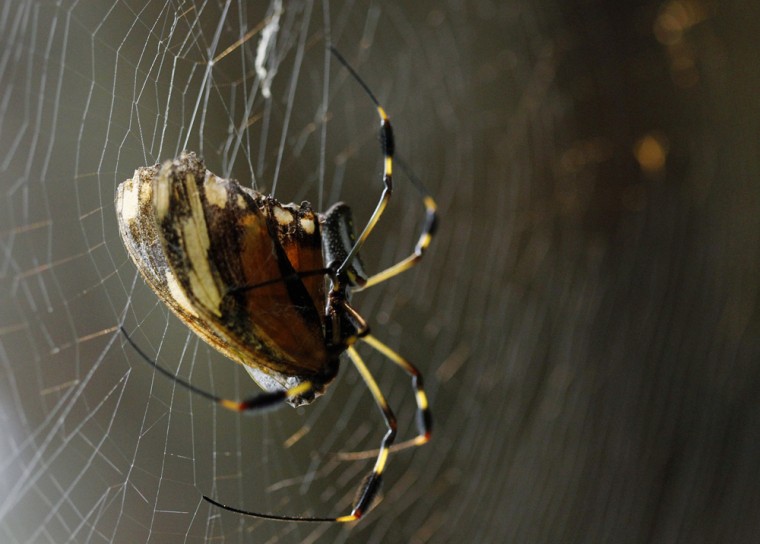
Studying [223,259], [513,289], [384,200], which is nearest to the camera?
[223,259]

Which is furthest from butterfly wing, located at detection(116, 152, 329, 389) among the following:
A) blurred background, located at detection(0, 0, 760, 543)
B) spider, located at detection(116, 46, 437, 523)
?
blurred background, located at detection(0, 0, 760, 543)

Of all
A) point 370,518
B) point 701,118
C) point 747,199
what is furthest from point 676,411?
point 370,518

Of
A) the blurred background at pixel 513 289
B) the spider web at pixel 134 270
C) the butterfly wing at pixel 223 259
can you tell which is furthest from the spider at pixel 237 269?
the blurred background at pixel 513 289

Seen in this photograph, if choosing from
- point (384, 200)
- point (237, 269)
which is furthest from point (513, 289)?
point (237, 269)

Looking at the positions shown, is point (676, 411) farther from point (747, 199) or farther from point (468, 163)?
point (468, 163)

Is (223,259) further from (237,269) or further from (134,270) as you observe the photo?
(134,270)

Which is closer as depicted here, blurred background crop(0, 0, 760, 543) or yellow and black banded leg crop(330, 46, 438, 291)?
yellow and black banded leg crop(330, 46, 438, 291)

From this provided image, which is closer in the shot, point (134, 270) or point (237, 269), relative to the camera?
point (237, 269)

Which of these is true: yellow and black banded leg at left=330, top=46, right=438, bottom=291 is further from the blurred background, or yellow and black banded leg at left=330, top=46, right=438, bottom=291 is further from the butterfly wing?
the blurred background
